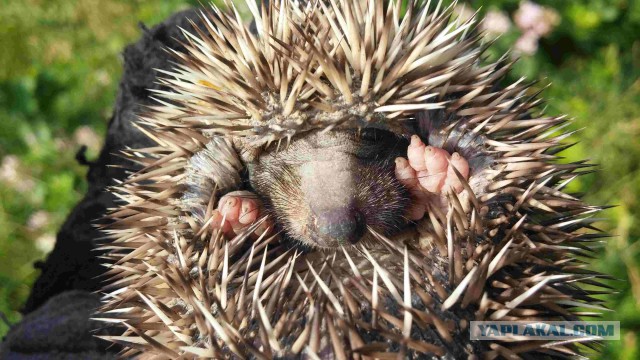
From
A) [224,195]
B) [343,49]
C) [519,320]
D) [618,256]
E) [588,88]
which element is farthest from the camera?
[588,88]

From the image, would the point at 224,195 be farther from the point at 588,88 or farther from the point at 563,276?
the point at 588,88

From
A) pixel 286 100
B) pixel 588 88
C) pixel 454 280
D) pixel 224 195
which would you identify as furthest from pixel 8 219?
pixel 588 88

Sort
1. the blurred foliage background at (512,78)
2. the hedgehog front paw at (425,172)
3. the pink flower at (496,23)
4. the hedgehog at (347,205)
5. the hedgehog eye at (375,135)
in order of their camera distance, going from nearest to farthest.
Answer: the hedgehog at (347,205)
the hedgehog front paw at (425,172)
the hedgehog eye at (375,135)
the blurred foliage background at (512,78)
the pink flower at (496,23)

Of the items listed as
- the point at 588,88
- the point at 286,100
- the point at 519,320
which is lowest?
the point at 519,320

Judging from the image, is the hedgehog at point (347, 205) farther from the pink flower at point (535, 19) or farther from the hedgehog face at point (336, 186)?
the pink flower at point (535, 19)

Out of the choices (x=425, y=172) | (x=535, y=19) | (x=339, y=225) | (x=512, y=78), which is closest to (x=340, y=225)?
(x=339, y=225)

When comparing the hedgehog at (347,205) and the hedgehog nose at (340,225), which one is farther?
the hedgehog nose at (340,225)

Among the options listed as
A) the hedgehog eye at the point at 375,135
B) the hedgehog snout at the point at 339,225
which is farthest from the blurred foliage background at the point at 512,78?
the hedgehog snout at the point at 339,225

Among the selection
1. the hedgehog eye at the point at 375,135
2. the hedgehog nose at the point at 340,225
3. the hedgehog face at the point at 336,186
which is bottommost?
the hedgehog nose at the point at 340,225

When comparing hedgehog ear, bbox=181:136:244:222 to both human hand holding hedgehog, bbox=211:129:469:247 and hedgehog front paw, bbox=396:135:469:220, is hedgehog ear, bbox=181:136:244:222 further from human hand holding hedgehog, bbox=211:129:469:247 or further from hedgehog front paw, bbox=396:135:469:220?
hedgehog front paw, bbox=396:135:469:220
